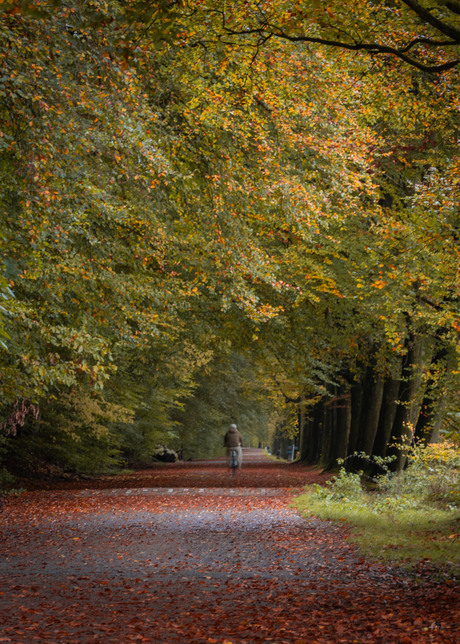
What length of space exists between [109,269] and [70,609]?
8.13m

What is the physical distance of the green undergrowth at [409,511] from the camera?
9.53 metres

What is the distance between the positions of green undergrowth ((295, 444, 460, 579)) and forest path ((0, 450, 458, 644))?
1.57 ft

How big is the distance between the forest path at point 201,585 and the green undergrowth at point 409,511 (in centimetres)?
48

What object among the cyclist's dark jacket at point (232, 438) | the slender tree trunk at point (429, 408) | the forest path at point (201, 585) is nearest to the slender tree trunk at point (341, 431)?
the cyclist's dark jacket at point (232, 438)

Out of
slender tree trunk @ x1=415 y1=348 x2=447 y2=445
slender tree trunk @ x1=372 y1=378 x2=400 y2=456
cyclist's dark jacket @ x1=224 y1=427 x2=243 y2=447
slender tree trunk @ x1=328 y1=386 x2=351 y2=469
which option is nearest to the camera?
slender tree trunk @ x1=415 y1=348 x2=447 y2=445

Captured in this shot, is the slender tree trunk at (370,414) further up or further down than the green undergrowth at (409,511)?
further up

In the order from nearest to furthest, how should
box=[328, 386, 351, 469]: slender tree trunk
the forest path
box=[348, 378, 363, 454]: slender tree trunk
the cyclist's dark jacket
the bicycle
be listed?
the forest path, box=[348, 378, 363, 454]: slender tree trunk, the cyclist's dark jacket, the bicycle, box=[328, 386, 351, 469]: slender tree trunk

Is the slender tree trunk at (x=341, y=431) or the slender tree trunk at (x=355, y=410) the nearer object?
the slender tree trunk at (x=355, y=410)

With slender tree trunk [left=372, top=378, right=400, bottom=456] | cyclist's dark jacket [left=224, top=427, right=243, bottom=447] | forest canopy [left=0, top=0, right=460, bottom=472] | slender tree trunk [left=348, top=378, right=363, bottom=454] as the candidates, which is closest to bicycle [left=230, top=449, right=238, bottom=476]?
cyclist's dark jacket [left=224, top=427, right=243, bottom=447]

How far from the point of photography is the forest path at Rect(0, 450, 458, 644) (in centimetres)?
600

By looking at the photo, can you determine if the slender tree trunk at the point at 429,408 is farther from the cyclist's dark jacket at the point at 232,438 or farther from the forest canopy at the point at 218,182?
the cyclist's dark jacket at the point at 232,438

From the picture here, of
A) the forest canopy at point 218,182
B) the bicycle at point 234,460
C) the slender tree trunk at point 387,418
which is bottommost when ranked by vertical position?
the bicycle at point 234,460

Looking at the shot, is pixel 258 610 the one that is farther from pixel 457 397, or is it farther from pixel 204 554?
pixel 457 397

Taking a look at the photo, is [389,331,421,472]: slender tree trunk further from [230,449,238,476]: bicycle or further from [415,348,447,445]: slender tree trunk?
[230,449,238,476]: bicycle
